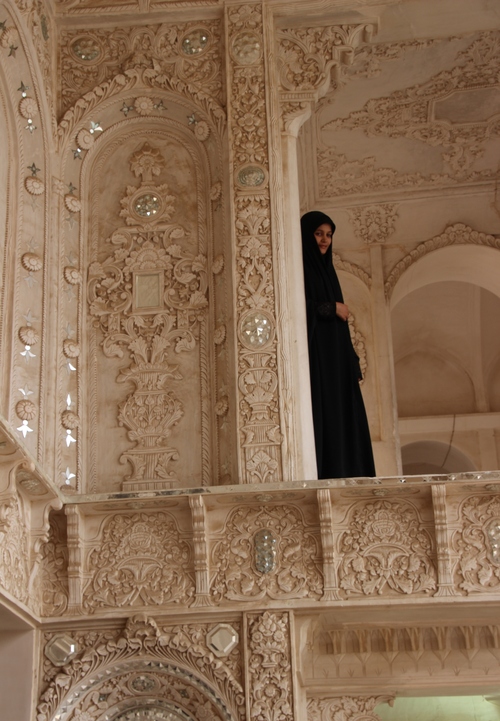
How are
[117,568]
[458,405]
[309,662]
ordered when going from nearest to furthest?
[117,568], [309,662], [458,405]

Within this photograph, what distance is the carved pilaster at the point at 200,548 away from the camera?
641 centimetres

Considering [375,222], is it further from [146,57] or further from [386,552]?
[386,552]

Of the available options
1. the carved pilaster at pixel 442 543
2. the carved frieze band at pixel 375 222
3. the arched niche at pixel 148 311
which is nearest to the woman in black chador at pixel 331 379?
the arched niche at pixel 148 311

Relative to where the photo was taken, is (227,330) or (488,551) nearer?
(488,551)

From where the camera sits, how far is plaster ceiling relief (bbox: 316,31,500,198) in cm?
855

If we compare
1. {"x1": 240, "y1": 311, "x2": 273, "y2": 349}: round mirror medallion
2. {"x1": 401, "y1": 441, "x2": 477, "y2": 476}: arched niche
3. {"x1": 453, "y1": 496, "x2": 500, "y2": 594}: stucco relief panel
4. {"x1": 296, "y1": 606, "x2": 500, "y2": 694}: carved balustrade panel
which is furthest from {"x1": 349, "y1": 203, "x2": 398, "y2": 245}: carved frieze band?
{"x1": 401, "y1": 441, "x2": 477, "y2": 476}: arched niche

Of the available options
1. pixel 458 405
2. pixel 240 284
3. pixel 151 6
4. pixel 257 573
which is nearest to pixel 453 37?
pixel 151 6

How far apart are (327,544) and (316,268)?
217 centimetres

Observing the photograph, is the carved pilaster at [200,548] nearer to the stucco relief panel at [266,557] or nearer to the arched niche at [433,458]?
the stucco relief panel at [266,557]

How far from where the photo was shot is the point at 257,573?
21.1 feet

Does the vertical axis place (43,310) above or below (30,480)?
above

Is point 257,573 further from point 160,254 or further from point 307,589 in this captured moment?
point 160,254

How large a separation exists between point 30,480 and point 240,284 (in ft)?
6.01

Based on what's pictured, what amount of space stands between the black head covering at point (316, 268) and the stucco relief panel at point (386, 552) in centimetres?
172
